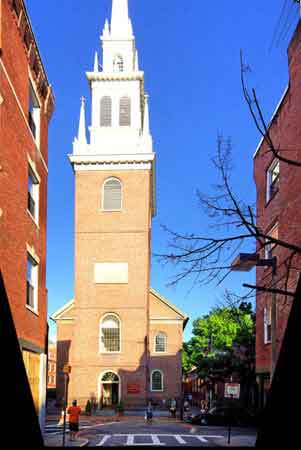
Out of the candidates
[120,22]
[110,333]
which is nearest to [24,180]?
[110,333]

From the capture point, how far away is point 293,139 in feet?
52.7

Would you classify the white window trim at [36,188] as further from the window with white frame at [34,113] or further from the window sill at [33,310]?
the window sill at [33,310]

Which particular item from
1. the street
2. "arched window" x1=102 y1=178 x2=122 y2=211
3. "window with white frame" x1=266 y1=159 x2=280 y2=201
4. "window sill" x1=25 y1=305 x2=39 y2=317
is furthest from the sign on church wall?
"window sill" x1=25 y1=305 x2=39 y2=317

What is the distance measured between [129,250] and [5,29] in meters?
35.6

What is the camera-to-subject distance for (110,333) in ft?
156

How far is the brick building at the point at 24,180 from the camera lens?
13445mm

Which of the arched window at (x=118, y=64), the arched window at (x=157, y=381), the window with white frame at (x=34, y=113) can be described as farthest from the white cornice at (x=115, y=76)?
the window with white frame at (x=34, y=113)

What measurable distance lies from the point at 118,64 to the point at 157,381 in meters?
30.0

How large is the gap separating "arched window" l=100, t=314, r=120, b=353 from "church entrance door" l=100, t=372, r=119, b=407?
2.15 m

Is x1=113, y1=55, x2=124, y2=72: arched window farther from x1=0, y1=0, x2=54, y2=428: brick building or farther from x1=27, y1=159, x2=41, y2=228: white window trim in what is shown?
x1=27, y1=159, x2=41, y2=228: white window trim

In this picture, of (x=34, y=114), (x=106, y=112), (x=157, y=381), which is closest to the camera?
(x=34, y=114)

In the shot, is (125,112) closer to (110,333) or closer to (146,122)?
(146,122)

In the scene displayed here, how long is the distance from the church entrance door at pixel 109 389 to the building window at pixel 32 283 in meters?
29.2

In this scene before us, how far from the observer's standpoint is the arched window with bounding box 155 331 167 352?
56156 millimetres
